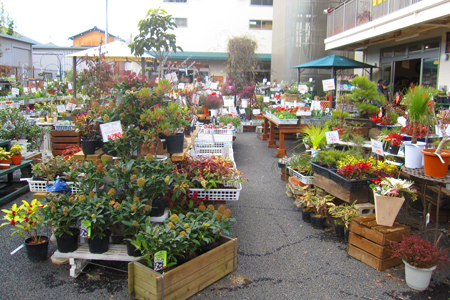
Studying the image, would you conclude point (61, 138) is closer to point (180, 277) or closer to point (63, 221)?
Answer: point (63, 221)

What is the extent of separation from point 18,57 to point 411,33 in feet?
70.3

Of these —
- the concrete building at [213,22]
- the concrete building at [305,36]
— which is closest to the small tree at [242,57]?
the concrete building at [305,36]

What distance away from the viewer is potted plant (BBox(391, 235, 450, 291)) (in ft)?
9.06

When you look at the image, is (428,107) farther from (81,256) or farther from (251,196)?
(81,256)

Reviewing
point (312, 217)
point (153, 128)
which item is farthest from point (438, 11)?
point (153, 128)

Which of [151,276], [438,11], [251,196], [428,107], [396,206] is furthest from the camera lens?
[438,11]

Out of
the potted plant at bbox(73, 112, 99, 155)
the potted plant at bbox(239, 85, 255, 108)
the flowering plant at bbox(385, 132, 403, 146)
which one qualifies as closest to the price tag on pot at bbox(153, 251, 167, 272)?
the potted plant at bbox(73, 112, 99, 155)

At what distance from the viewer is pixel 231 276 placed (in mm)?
3049

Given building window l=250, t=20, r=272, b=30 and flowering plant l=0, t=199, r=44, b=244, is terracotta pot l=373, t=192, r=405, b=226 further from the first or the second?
building window l=250, t=20, r=272, b=30

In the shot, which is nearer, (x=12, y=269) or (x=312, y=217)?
(x=12, y=269)

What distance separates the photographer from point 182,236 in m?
2.62

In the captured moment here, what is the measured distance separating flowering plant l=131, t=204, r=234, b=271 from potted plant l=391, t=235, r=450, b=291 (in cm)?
151

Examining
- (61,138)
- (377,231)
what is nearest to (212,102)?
(61,138)

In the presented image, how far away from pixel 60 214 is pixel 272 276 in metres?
1.94
